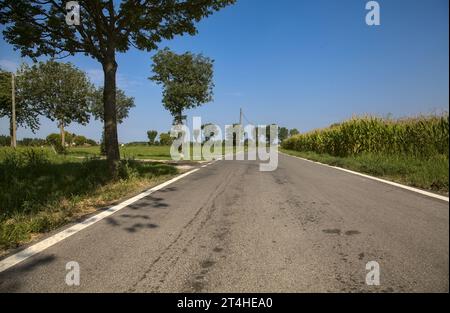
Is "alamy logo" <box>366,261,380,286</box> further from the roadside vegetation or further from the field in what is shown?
the field

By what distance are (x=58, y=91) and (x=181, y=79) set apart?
1975 cm

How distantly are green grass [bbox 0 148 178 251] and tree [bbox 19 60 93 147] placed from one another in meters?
29.0

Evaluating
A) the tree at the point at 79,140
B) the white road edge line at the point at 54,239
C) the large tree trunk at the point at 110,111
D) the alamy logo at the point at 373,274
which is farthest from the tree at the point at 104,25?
the tree at the point at 79,140

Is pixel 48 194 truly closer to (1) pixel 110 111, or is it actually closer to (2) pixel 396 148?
(1) pixel 110 111

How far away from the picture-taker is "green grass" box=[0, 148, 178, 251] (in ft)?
16.1

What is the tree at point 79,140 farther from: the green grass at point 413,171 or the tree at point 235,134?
the green grass at point 413,171

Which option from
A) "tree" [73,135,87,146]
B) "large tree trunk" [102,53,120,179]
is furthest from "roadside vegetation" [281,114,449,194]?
"tree" [73,135,87,146]

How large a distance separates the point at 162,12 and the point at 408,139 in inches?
336

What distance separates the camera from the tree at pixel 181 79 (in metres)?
26.7

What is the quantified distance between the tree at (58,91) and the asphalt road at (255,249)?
3663 centimetres

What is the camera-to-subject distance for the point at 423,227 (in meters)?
4.41

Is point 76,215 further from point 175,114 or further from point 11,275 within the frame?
point 175,114

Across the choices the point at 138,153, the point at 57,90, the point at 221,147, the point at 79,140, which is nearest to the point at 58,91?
the point at 57,90

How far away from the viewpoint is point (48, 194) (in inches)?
308
